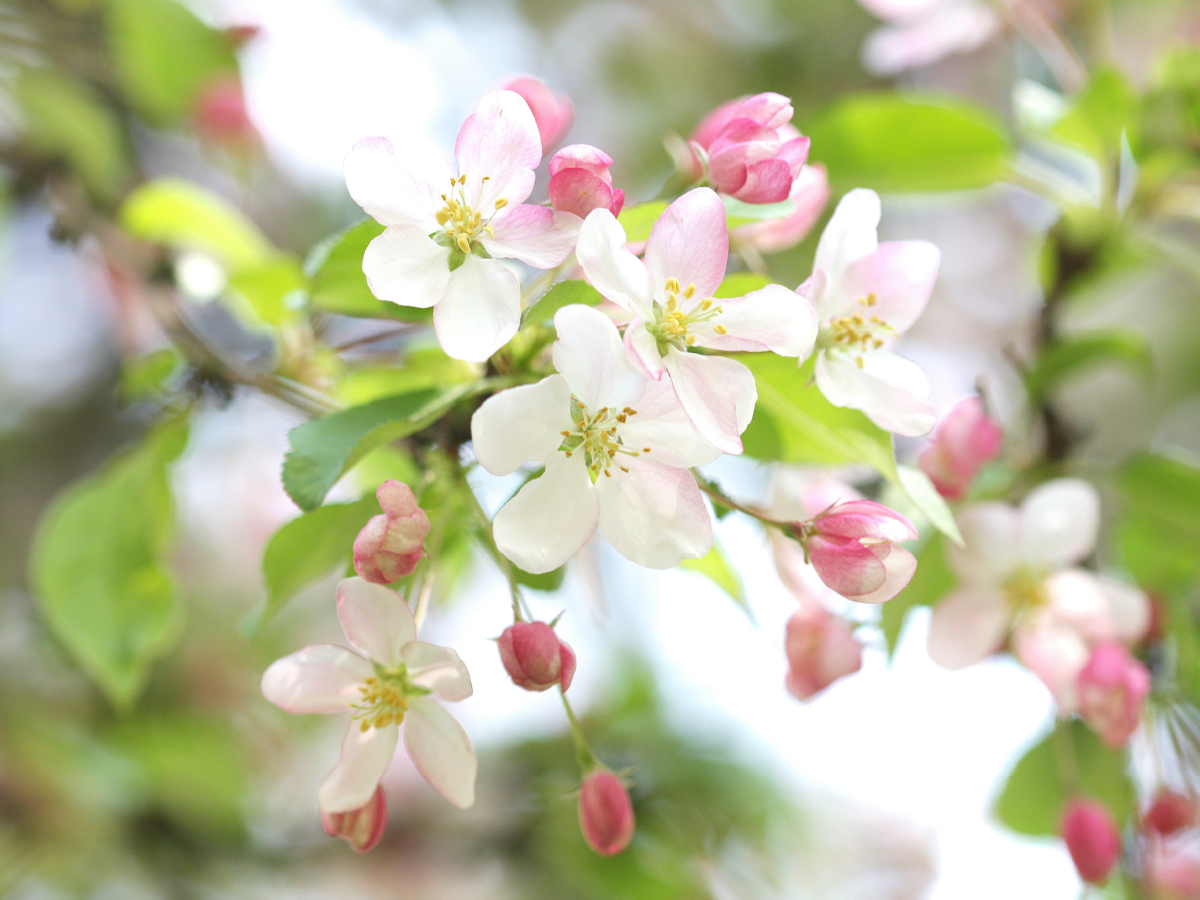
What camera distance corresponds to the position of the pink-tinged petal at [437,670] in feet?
1.96

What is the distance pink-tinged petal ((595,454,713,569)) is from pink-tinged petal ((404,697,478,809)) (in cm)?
18

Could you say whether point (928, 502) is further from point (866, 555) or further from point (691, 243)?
point (691, 243)

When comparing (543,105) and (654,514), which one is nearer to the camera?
(654,514)

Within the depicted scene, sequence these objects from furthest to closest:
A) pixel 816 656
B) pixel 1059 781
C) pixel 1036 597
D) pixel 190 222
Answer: pixel 190 222 < pixel 1059 781 < pixel 1036 597 < pixel 816 656

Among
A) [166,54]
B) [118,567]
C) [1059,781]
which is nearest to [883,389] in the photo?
[1059,781]

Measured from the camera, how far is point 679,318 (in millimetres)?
598

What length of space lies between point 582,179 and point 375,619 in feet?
1.05

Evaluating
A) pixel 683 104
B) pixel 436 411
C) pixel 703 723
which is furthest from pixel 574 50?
pixel 436 411

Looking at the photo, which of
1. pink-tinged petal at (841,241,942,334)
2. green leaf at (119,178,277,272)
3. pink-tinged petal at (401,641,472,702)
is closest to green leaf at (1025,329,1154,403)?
pink-tinged petal at (841,241,942,334)

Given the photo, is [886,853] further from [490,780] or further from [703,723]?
[490,780]

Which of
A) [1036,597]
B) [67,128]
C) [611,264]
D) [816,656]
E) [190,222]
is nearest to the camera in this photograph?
[611,264]

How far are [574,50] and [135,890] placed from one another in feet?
8.45

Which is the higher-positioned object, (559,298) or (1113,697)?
(559,298)

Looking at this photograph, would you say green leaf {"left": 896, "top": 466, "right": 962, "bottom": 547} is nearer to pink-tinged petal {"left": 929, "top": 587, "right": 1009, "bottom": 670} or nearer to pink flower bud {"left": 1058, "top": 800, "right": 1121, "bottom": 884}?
pink-tinged petal {"left": 929, "top": 587, "right": 1009, "bottom": 670}
